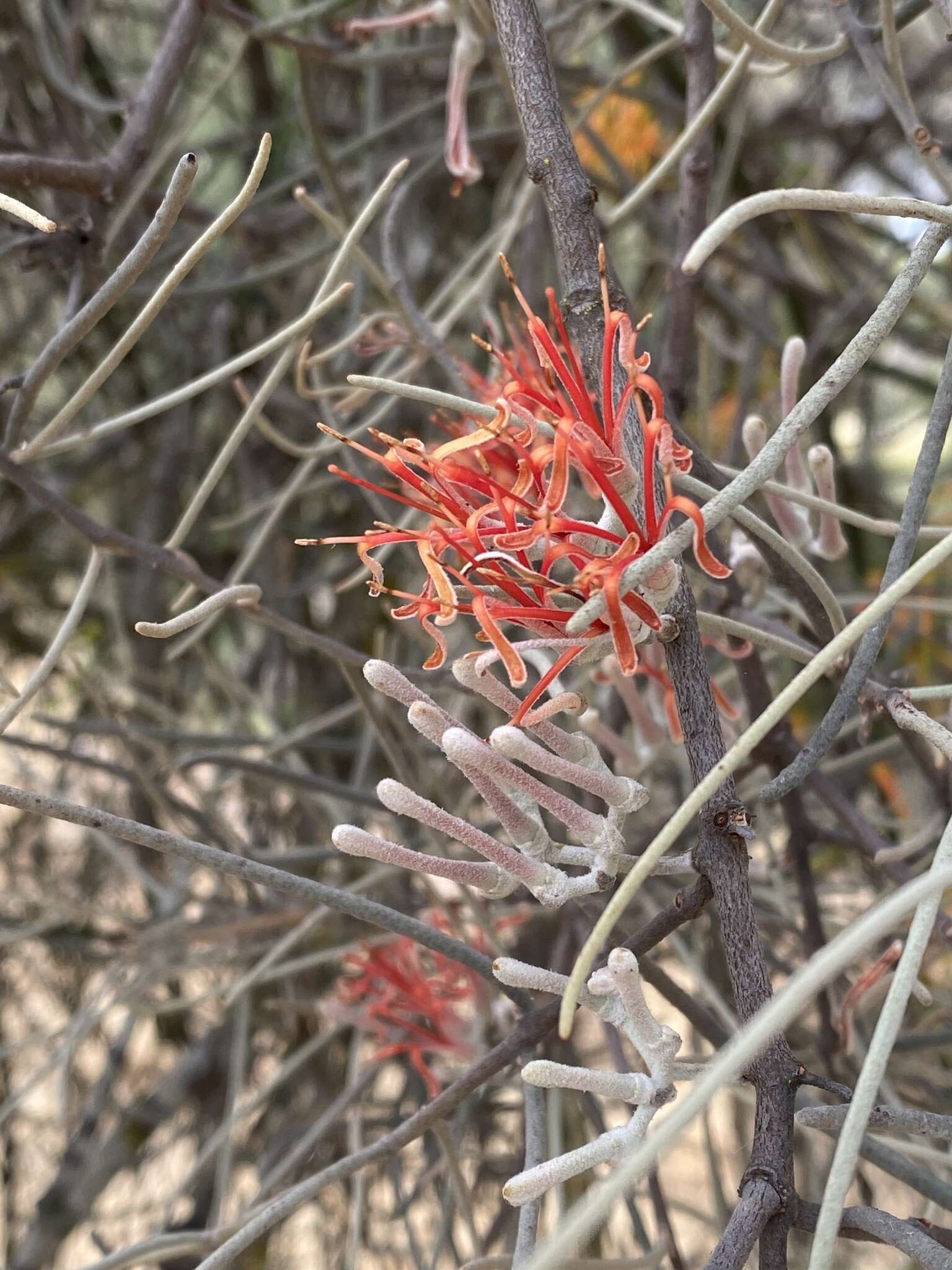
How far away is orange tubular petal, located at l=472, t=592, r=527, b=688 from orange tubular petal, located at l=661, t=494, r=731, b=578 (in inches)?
1.5

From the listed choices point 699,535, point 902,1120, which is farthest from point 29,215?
point 902,1120

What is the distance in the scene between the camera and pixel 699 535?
0.71ft

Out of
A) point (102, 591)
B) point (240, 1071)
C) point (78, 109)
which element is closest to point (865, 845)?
point (240, 1071)

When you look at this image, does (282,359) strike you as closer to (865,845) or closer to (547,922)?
(865,845)

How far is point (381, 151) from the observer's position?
0.76 meters

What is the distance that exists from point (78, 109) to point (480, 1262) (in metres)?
0.56

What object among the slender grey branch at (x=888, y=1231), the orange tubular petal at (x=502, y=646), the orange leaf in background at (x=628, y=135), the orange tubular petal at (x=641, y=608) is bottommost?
the slender grey branch at (x=888, y=1231)

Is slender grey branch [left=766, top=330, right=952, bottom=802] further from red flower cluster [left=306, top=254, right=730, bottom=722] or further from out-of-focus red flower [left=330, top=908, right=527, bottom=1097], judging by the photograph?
out-of-focus red flower [left=330, top=908, right=527, bottom=1097]

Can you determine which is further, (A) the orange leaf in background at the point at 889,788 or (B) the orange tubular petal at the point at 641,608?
(A) the orange leaf in background at the point at 889,788

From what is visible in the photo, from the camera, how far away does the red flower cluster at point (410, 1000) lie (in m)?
0.47

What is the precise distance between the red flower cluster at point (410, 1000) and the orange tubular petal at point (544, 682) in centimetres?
23

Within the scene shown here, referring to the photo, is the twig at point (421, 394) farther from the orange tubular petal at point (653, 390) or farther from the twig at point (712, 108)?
the twig at point (712, 108)

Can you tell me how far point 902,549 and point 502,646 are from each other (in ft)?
0.35

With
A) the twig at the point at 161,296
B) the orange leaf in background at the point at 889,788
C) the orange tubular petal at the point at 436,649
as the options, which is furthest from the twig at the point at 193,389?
the orange leaf in background at the point at 889,788
